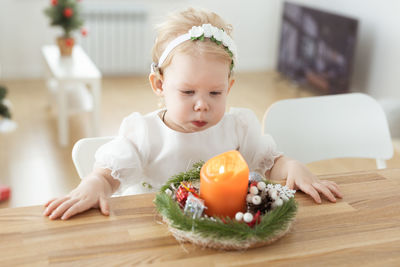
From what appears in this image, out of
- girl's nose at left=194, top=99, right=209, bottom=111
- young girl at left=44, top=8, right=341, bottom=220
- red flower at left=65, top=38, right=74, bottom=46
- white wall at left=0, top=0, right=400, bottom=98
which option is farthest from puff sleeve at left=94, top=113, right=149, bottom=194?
white wall at left=0, top=0, right=400, bottom=98

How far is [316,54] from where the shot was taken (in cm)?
452

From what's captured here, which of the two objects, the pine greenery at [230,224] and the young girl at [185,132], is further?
the young girl at [185,132]

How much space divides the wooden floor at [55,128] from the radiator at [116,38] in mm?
193

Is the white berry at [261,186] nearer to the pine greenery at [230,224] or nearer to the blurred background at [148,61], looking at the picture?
the pine greenery at [230,224]

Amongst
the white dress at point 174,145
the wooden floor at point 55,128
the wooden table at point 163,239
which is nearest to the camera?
the wooden table at point 163,239

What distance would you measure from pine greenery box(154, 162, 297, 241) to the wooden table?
3 centimetres

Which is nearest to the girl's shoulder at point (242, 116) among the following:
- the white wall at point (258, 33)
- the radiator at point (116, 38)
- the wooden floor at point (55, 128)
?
the wooden floor at point (55, 128)

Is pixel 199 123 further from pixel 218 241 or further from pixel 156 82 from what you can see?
pixel 218 241

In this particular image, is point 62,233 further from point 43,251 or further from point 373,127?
point 373,127

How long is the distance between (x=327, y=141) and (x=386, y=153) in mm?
185

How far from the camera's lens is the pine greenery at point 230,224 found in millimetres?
778

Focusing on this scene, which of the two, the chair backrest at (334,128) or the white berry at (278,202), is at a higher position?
the white berry at (278,202)

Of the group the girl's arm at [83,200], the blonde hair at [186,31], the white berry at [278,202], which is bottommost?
the girl's arm at [83,200]

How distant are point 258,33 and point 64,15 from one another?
254 cm
